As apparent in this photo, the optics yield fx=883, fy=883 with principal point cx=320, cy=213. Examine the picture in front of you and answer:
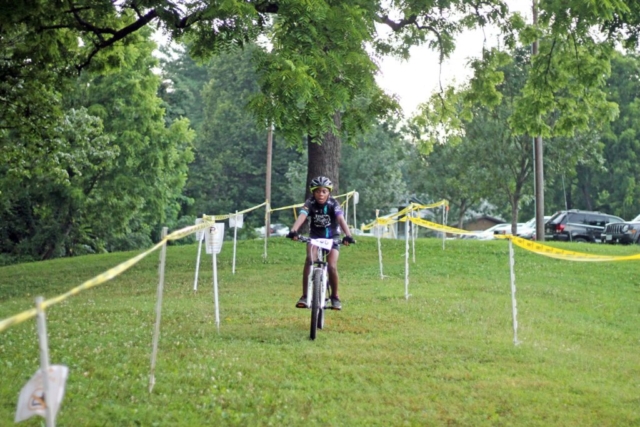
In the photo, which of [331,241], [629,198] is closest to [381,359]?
[331,241]

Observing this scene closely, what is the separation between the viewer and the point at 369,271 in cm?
1864

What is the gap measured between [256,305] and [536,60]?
31.3 ft

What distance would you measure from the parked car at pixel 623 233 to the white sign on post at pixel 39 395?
98.2 ft

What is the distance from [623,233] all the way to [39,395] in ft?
101

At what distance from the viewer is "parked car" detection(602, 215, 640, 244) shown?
31812 millimetres

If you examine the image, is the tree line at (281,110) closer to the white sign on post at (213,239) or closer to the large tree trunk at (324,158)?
the large tree trunk at (324,158)

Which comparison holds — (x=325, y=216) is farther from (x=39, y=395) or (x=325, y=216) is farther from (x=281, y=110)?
(x=39, y=395)

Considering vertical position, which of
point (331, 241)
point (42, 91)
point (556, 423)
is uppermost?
point (42, 91)

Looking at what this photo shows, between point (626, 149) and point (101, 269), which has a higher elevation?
point (626, 149)

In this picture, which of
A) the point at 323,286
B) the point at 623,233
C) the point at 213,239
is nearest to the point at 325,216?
the point at 323,286

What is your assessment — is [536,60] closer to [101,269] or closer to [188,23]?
[188,23]

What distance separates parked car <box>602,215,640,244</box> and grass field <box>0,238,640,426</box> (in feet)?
50.1

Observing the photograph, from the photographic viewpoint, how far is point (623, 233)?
32438 mm

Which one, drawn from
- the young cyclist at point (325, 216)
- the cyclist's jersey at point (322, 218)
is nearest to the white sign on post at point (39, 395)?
the young cyclist at point (325, 216)
